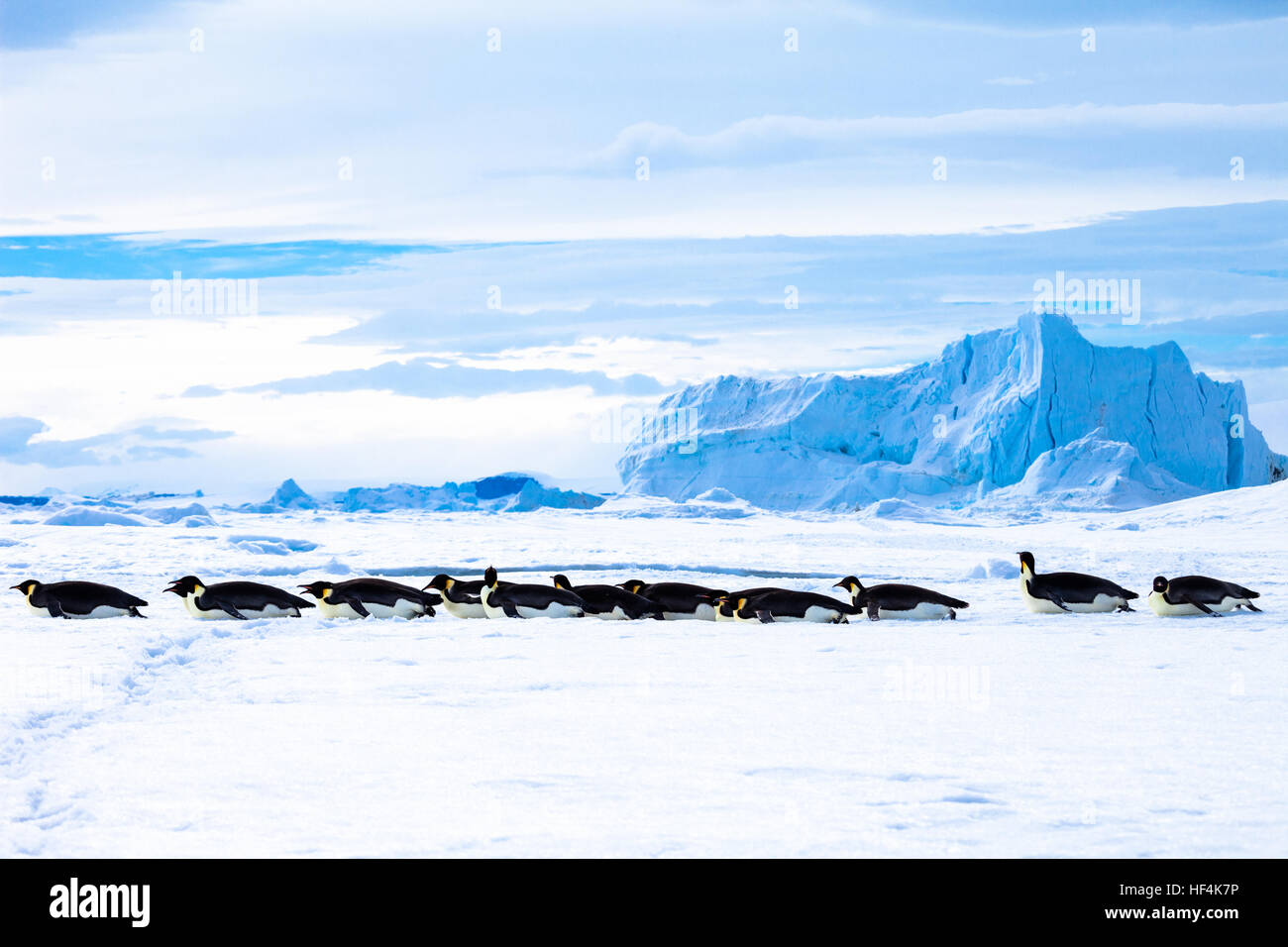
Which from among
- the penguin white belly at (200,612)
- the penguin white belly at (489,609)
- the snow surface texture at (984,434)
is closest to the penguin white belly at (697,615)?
the penguin white belly at (489,609)

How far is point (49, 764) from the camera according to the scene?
11.3 ft

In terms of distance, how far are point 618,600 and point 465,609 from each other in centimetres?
118

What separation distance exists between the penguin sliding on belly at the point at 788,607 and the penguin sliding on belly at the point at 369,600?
2.29 meters

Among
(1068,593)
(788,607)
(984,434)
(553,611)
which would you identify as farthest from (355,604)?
(984,434)

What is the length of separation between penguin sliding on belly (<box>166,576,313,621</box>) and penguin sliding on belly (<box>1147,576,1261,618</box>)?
6.14 metres

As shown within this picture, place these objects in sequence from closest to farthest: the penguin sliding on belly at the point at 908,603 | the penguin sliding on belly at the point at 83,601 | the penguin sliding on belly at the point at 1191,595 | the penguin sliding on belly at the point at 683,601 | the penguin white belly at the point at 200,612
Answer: the penguin sliding on belly at the point at 1191,595 → the penguin white belly at the point at 200,612 → the penguin sliding on belly at the point at 83,601 → the penguin sliding on belly at the point at 908,603 → the penguin sliding on belly at the point at 683,601

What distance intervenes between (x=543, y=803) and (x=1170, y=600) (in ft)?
20.8

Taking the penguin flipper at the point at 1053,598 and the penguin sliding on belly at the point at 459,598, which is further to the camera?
the penguin sliding on belly at the point at 459,598

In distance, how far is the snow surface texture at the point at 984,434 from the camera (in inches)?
1565

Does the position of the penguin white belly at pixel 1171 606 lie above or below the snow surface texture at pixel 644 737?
below

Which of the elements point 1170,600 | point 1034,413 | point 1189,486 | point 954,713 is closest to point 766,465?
point 1034,413

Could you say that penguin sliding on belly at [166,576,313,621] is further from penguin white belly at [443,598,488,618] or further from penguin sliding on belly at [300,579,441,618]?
penguin white belly at [443,598,488,618]
